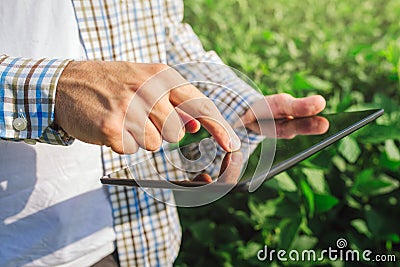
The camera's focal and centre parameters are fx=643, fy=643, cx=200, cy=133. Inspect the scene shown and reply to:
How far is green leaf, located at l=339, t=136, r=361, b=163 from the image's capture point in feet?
5.98

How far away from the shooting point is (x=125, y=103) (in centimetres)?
93

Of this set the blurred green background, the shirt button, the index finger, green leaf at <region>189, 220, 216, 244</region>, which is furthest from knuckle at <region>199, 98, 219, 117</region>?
green leaf at <region>189, 220, 216, 244</region>

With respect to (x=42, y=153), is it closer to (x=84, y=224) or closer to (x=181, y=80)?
(x=84, y=224)

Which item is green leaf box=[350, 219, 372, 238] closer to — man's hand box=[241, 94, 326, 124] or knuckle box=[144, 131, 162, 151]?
man's hand box=[241, 94, 326, 124]

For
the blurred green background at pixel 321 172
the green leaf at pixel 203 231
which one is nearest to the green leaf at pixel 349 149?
the blurred green background at pixel 321 172

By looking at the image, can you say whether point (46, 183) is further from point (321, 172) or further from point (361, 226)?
point (361, 226)

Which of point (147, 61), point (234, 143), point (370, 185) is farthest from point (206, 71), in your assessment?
point (370, 185)

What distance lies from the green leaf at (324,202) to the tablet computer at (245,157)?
504 millimetres

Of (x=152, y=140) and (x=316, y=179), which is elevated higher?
(x=152, y=140)

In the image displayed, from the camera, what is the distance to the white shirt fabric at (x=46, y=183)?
1.19m

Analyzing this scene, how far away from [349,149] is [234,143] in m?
0.84

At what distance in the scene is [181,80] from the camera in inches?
37.6

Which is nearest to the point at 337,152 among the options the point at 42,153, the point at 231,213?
the point at 231,213

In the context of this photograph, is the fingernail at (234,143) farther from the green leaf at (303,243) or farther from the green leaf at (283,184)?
the green leaf at (303,243)
